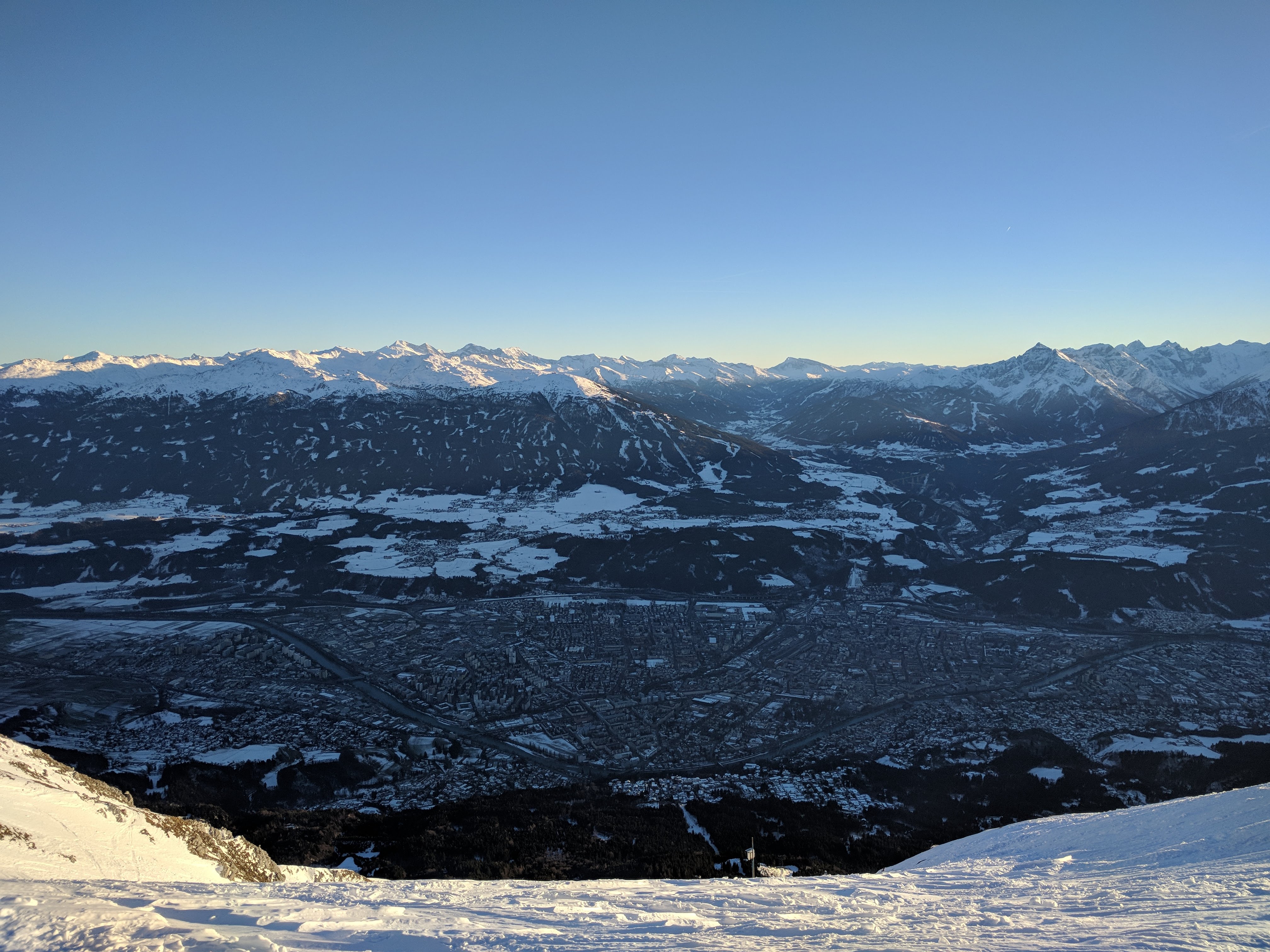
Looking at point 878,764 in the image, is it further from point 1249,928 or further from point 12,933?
point 12,933

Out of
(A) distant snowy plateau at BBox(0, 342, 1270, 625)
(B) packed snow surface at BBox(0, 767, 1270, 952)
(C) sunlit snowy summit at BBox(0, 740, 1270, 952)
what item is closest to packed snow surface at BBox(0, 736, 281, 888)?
(C) sunlit snowy summit at BBox(0, 740, 1270, 952)

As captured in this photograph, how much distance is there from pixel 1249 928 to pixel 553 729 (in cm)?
5471

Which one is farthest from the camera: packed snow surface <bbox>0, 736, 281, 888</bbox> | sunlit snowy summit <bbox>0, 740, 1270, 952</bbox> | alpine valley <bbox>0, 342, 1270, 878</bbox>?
alpine valley <bbox>0, 342, 1270, 878</bbox>

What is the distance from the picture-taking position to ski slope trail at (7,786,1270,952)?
1432 centimetres

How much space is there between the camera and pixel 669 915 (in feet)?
59.3

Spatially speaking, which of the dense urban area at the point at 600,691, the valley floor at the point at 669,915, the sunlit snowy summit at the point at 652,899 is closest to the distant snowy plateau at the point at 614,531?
the dense urban area at the point at 600,691

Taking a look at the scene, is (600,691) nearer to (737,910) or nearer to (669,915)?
(737,910)

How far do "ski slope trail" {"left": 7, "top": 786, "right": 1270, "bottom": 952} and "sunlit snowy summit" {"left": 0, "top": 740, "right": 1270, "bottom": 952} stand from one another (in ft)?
0.25

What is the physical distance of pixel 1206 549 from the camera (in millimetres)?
117688

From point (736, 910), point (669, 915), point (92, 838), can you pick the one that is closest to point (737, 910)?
point (736, 910)

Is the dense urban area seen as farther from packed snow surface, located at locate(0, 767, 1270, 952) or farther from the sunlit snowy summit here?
packed snow surface, located at locate(0, 767, 1270, 952)

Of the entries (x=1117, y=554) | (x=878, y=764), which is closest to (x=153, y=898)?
(x=878, y=764)

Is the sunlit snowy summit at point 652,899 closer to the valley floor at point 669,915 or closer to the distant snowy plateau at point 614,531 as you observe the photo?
the valley floor at point 669,915

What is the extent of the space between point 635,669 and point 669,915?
6099 cm
